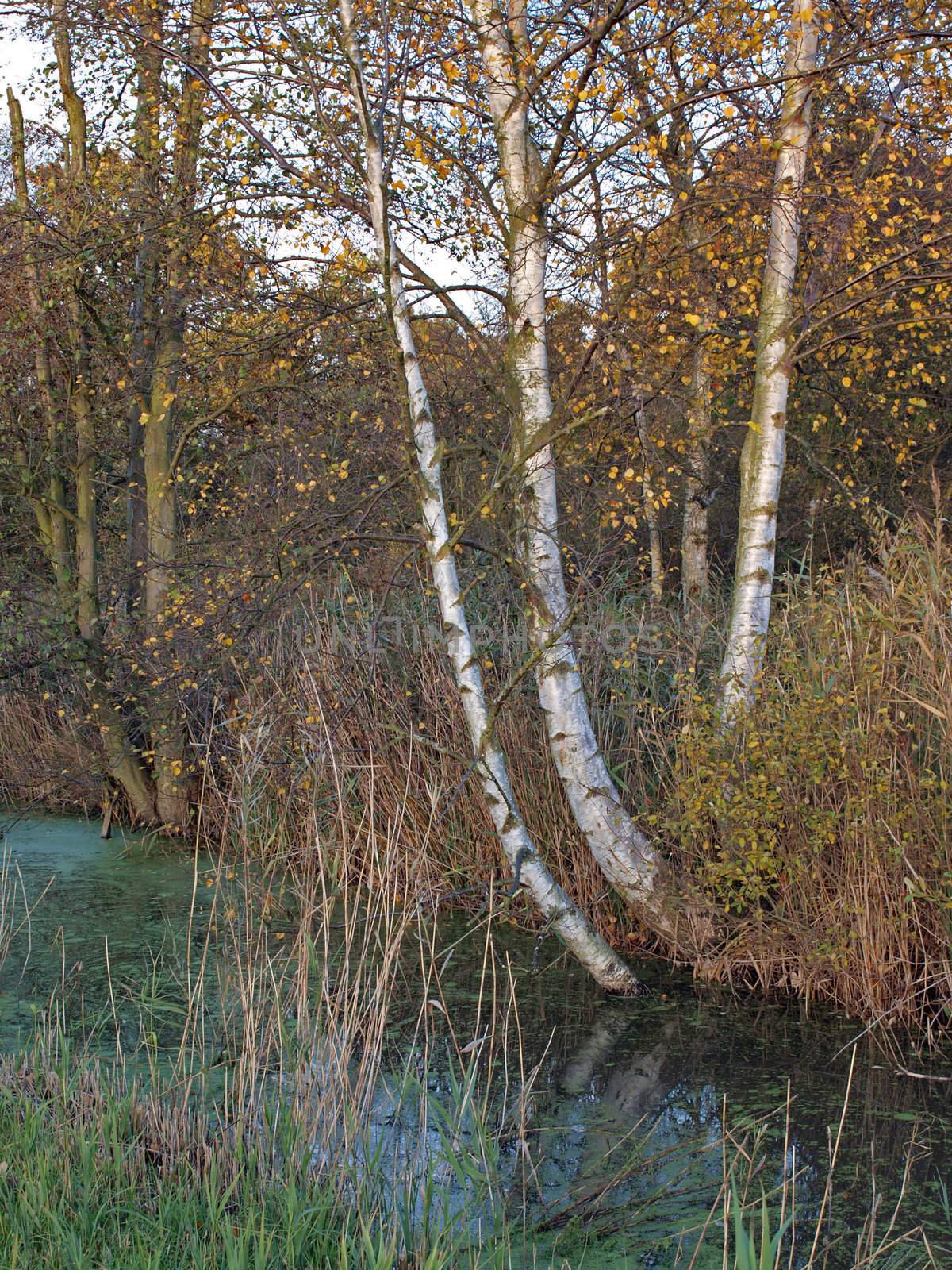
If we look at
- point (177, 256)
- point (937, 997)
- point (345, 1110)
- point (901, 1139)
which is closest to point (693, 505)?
point (177, 256)

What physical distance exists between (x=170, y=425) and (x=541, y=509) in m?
4.14

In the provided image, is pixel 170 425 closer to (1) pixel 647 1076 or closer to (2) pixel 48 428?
(2) pixel 48 428

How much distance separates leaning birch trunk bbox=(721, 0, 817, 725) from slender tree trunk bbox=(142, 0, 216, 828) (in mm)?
2605

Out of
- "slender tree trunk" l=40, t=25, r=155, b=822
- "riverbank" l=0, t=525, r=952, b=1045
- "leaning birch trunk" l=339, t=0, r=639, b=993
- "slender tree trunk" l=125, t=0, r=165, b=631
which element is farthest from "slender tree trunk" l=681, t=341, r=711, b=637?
"slender tree trunk" l=40, t=25, r=155, b=822

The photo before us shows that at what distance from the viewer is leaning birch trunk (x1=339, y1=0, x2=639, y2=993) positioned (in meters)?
5.02

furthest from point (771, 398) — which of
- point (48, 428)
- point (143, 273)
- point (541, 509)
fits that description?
point (48, 428)

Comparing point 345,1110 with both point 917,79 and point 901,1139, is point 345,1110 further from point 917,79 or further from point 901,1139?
point 917,79

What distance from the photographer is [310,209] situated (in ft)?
18.7

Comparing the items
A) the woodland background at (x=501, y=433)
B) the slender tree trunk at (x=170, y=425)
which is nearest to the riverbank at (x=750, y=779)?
the woodland background at (x=501, y=433)

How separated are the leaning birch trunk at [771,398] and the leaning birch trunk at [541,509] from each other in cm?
69

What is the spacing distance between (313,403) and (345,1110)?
13.7ft

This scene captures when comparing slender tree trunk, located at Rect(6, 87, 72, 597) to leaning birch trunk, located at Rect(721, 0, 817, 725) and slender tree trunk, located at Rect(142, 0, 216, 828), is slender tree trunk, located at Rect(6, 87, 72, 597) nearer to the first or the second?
slender tree trunk, located at Rect(142, 0, 216, 828)

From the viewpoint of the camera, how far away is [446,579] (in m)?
5.11

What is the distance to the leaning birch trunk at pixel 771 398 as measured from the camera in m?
5.54
